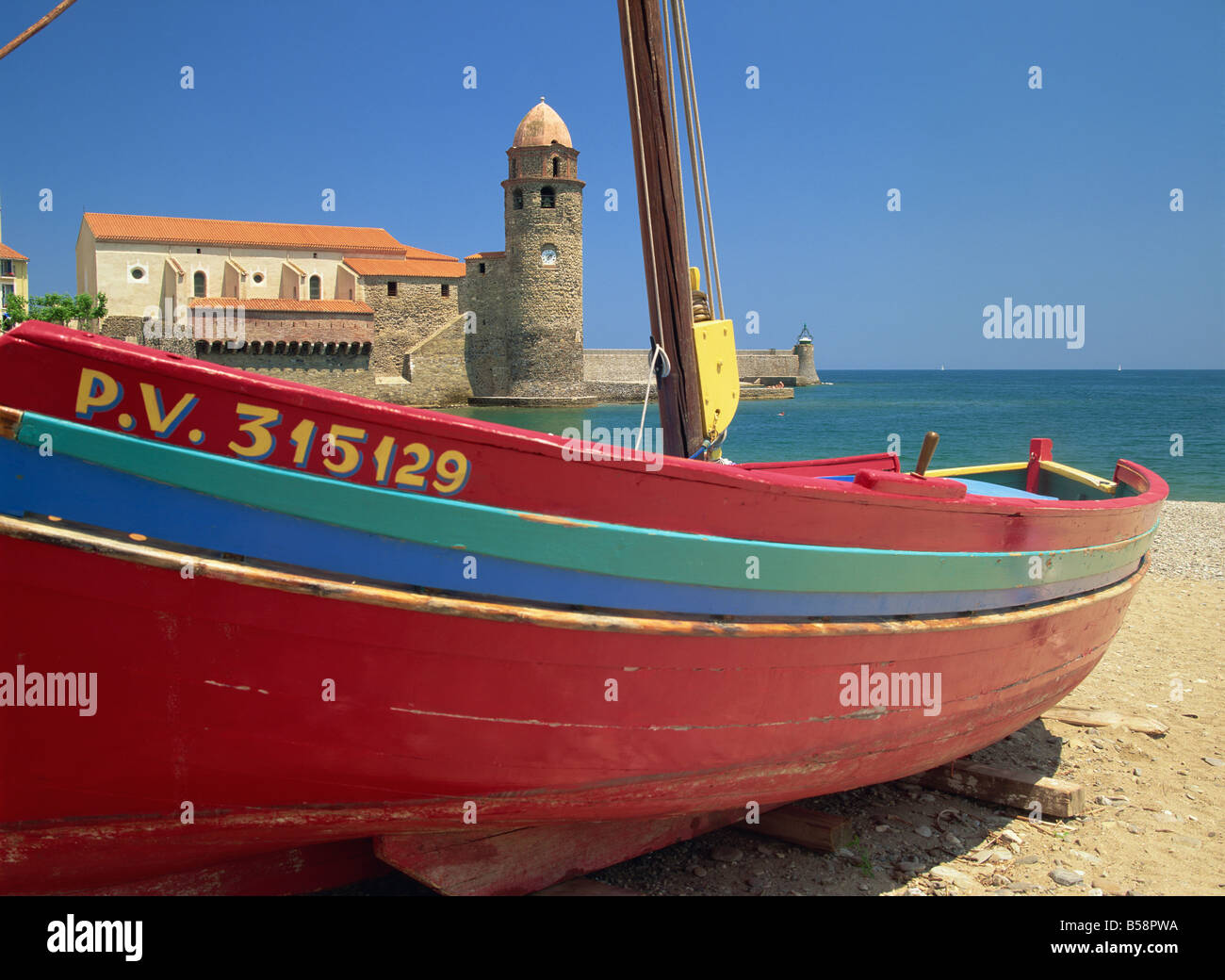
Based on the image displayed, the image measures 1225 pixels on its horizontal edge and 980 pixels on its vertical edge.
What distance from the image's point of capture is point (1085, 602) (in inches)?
177

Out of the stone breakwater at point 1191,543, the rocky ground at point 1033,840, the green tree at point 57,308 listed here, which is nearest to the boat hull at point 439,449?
the rocky ground at point 1033,840

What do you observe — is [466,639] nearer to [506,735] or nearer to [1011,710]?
[506,735]

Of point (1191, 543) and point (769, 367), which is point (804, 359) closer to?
point (769, 367)

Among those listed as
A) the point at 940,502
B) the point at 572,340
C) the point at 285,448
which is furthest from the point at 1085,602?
the point at 572,340

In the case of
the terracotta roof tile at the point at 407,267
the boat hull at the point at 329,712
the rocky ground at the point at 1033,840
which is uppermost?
the terracotta roof tile at the point at 407,267

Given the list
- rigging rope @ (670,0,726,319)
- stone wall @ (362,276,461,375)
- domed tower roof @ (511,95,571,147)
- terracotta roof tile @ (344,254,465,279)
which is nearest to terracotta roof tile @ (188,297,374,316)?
stone wall @ (362,276,461,375)

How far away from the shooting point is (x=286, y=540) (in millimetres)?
2441

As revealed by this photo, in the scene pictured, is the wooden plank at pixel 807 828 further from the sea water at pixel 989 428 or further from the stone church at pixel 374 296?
the stone church at pixel 374 296

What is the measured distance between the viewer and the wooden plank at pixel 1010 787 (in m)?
4.02

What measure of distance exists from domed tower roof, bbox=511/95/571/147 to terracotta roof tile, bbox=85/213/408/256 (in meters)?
10.6

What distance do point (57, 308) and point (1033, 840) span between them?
43361 millimetres

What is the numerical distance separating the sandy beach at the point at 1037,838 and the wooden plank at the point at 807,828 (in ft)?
0.17
